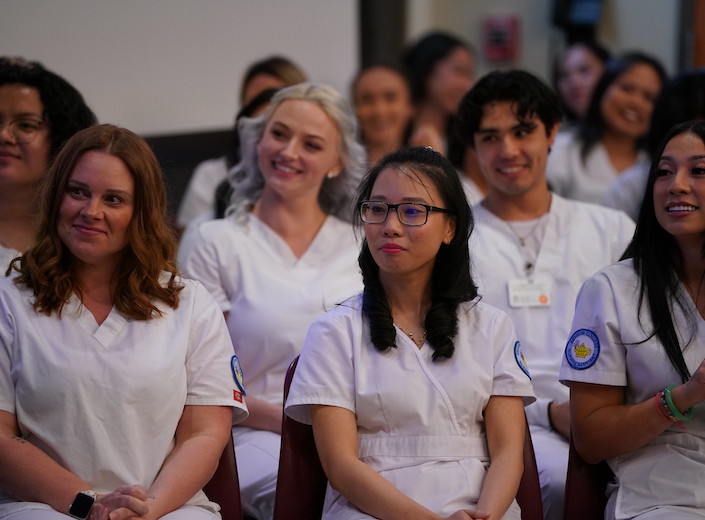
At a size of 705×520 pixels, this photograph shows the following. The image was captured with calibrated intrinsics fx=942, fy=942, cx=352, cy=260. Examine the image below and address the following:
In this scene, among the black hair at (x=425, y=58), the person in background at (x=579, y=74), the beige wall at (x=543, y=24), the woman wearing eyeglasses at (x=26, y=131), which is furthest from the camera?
the beige wall at (x=543, y=24)

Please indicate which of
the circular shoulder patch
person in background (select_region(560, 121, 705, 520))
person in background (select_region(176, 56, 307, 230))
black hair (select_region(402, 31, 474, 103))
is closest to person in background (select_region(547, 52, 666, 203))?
black hair (select_region(402, 31, 474, 103))

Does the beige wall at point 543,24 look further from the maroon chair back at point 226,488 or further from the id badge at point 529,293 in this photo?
the maroon chair back at point 226,488

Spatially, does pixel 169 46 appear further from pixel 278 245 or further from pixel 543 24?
pixel 543 24

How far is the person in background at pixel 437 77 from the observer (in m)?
4.98

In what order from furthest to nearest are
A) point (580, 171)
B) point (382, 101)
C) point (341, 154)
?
point (382, 101)
point (580, 171)
point (341, 154)

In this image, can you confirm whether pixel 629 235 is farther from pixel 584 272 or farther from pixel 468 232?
pixel 468 232

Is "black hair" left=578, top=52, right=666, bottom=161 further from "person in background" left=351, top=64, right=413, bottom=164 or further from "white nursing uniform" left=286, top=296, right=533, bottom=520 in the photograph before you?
"white nursing uniform" left=286, top=296, right=533, bottom=520

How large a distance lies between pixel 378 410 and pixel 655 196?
81 centimetres

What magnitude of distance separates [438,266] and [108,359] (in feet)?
2.58

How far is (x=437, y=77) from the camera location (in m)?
5.07

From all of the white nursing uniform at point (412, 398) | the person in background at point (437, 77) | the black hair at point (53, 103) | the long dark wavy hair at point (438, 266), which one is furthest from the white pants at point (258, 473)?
the person in background at point (437, 77)

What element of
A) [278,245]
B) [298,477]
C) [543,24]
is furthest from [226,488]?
[543,24]

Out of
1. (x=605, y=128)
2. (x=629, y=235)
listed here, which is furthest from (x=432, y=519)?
(x=605, y=128)

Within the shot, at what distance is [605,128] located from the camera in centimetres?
434
